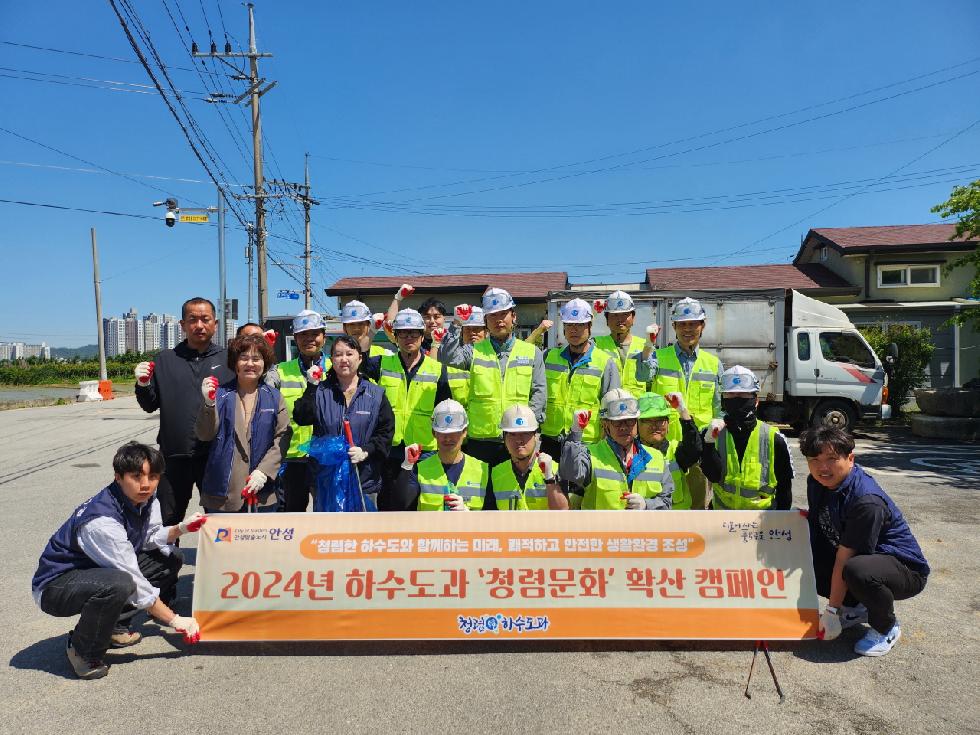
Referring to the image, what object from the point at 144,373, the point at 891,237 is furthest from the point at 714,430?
the point at 891,237

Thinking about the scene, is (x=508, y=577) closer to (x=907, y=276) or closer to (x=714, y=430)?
(x=714, y=430)

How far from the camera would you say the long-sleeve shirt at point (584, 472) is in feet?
13.1

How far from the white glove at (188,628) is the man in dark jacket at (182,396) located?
2.91 ft

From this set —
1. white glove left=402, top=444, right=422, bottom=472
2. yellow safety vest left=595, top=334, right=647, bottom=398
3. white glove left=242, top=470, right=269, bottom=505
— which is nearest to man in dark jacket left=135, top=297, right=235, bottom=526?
white glove left=242, top=470, right=269, bottom=505

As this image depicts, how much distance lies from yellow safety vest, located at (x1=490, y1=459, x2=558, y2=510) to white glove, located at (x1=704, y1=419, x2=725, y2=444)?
1.12m

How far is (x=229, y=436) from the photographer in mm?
Result: 4113

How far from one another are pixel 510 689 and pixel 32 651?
2.83 metres

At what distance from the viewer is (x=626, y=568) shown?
3.64 metres

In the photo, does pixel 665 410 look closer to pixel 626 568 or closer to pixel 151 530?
pixel 626 568

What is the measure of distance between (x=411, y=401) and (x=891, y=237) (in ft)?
79.3

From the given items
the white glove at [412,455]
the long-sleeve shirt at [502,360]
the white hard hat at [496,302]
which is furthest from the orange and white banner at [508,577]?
the white hard hat at [496,302]

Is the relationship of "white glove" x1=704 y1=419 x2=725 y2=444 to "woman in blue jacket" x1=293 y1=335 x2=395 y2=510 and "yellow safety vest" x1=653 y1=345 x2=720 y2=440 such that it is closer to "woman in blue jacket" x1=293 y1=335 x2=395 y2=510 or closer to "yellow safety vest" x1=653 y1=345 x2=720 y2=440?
"yellow safety vest" x1=653 y1=345 x2=720 y2=440

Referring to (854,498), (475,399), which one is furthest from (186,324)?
(854,498)

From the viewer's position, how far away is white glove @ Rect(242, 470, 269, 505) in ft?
13.1
